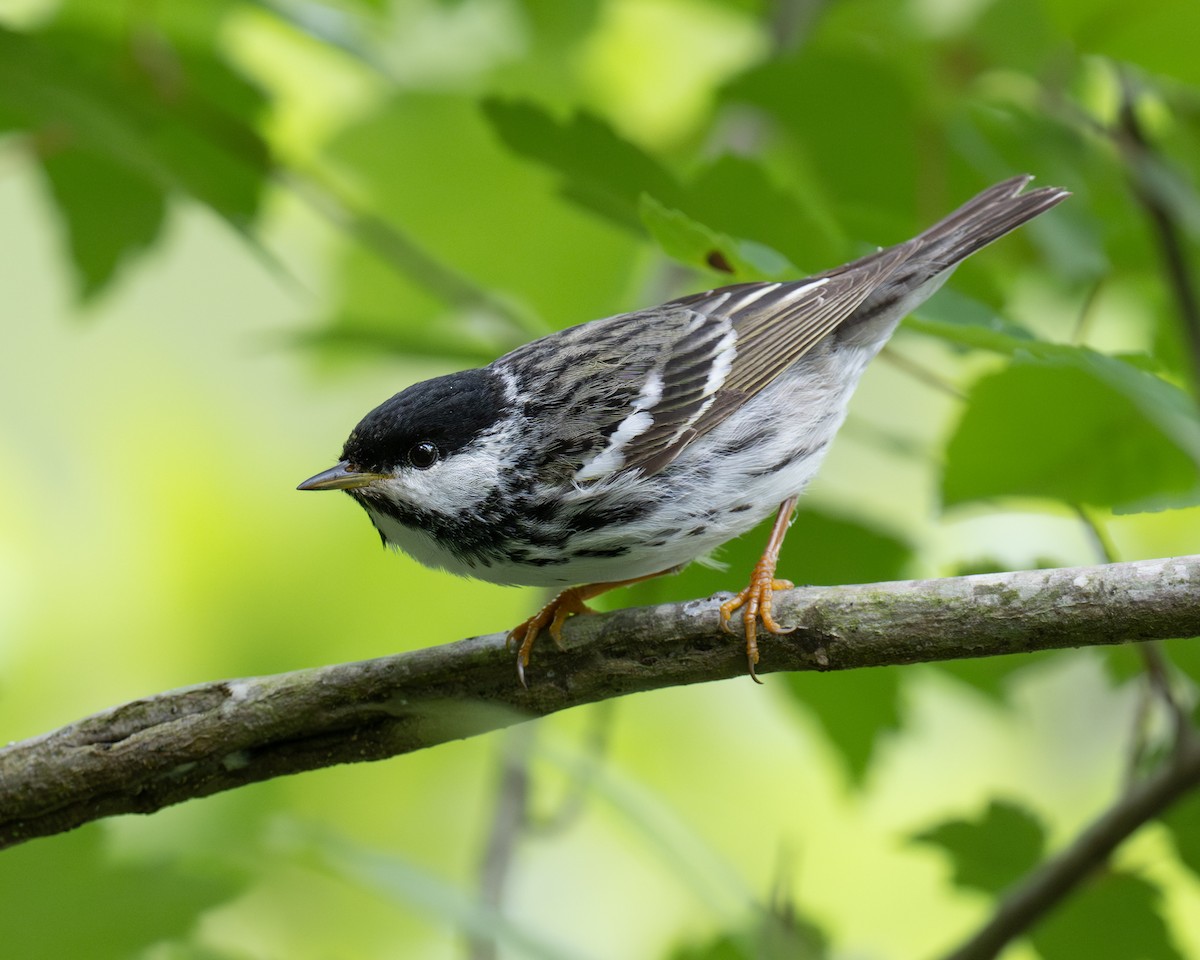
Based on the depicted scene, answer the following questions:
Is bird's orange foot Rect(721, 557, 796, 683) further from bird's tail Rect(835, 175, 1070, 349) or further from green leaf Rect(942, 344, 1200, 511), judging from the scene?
bird's tail Rect(835, 175, 1070, 349)

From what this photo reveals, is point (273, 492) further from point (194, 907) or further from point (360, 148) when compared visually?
point (194, 907)

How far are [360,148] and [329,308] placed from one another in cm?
54

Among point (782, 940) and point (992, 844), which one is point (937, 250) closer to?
point (992, 844)

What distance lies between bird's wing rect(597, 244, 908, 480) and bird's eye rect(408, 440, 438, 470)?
17.0 inches

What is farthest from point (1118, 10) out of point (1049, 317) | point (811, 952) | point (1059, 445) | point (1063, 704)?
point (1063, 704)

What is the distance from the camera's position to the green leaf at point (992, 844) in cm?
259

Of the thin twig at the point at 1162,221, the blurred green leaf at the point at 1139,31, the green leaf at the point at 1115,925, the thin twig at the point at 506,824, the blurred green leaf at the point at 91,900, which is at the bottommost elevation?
the thin twig at the point at 506,824

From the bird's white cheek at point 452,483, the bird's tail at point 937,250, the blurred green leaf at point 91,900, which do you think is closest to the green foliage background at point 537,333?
the blurred green leaf at point 91,900

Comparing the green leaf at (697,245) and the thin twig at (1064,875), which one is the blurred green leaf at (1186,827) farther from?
the green leaf at (697,245)

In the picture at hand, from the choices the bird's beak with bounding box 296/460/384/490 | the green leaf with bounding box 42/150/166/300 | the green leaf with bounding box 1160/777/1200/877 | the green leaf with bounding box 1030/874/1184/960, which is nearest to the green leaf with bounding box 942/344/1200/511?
the green leaf with bounding box 1160/777/1200/877

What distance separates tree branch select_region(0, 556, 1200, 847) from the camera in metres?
2.04

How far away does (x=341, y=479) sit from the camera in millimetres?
3012

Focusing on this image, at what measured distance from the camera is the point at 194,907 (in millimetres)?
1734

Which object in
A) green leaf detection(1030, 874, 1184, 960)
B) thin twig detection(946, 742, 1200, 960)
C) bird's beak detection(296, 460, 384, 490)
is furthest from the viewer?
bird's beak detection(296, 460, 384, 490)
